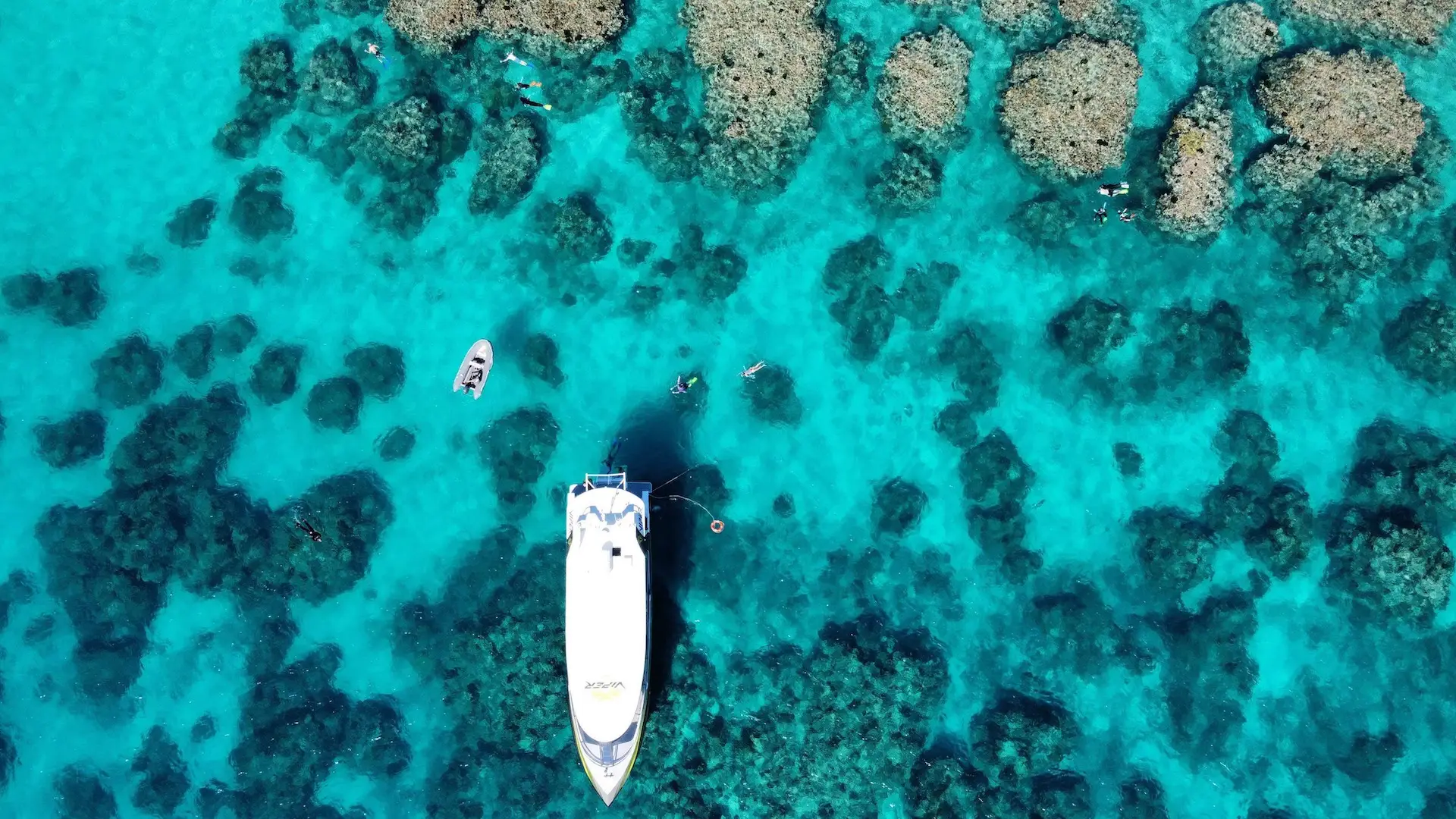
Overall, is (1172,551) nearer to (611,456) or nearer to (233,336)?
(611,456)

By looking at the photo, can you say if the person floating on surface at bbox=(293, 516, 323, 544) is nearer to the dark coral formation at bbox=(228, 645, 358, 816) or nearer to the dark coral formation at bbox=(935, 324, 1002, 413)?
the dark coral formation at bbox=(228, 645, 358, 816)

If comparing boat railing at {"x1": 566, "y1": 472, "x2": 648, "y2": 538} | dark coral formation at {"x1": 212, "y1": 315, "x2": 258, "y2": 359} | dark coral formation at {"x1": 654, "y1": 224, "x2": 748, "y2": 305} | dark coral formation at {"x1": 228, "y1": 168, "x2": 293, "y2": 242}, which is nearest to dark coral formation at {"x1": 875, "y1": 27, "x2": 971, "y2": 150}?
dark coral formation at {"x1": 654, "y1": 224, "x2": 748, "y2": 305}

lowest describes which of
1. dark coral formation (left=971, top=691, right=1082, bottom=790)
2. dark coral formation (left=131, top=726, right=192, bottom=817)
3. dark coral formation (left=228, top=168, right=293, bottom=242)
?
dark coral formation (left=131, top=726, right=192, bottom=817)

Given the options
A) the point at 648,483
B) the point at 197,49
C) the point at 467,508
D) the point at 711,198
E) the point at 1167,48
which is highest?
the point at 1167,48

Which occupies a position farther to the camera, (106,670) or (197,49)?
(197,49)

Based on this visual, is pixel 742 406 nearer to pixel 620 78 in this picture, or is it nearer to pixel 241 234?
pixel 620 78

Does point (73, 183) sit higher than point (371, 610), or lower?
higher

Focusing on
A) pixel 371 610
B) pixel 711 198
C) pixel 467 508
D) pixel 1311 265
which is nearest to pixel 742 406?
pixel 711 198
